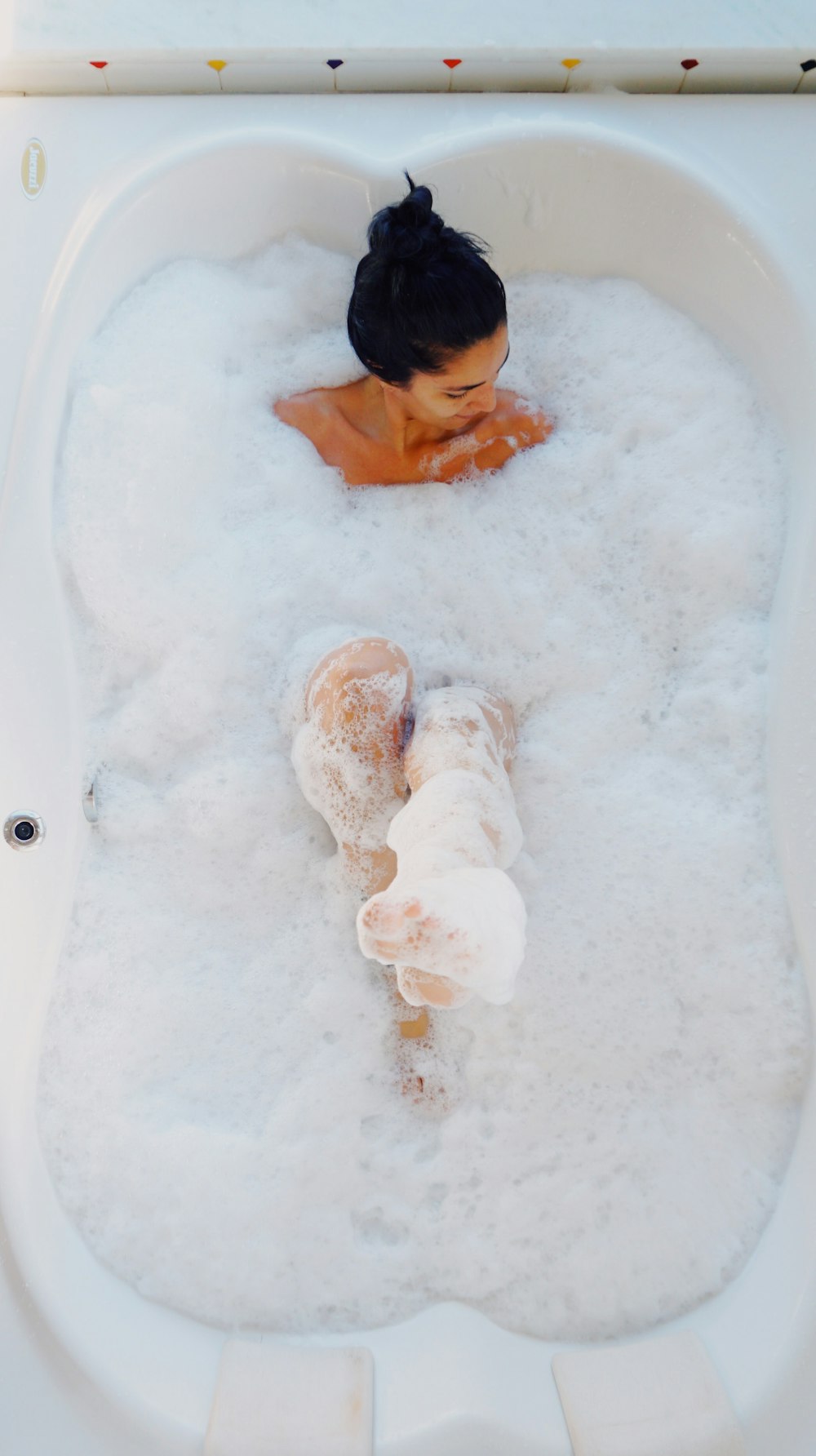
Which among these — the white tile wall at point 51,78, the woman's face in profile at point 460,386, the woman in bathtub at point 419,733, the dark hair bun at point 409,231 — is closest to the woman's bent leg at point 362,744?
the woman in bathtub at point 419,733

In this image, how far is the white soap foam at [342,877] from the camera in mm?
1095

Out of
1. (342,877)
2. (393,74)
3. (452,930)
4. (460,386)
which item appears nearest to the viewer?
(452,930)

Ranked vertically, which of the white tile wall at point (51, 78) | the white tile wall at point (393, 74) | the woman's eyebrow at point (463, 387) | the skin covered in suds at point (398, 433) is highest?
the white tile wall at point (393, 74)

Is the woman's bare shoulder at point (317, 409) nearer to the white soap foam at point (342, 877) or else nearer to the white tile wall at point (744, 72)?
the white soap foam at point (342, 877)

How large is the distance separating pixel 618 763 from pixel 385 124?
897mm

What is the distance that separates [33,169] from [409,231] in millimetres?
627

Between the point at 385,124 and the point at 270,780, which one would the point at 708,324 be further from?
the point at 270,780

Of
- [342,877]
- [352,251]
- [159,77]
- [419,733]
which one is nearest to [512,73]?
[352,251]

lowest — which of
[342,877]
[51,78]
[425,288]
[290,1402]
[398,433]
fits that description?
[290,1402]

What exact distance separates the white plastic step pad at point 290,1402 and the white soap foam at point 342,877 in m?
0.07

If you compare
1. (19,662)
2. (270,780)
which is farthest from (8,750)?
(270,780)

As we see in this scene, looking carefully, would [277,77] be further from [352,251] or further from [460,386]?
[460,386]

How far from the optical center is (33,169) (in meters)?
1.36

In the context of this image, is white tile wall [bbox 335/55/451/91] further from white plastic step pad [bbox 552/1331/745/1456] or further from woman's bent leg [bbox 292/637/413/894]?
white plastic step pad [bbox 552/1331/745/1456]
